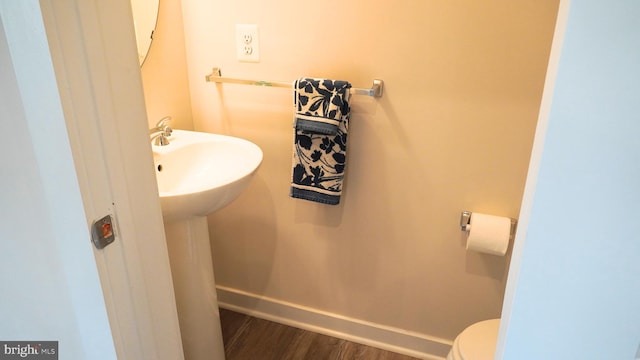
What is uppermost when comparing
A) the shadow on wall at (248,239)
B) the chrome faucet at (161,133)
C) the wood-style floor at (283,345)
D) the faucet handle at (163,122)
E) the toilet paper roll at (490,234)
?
the faucet handle at (163,122)

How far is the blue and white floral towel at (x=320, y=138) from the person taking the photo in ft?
4.95

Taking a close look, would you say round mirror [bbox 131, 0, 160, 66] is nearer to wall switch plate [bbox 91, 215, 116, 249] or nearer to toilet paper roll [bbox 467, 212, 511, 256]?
wall switch plate [bbox 91, 215, 116, 249]

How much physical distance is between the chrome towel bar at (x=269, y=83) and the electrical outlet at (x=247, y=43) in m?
0.09

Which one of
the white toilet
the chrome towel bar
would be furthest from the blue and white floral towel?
the white toilet

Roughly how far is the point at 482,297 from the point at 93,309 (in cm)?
142

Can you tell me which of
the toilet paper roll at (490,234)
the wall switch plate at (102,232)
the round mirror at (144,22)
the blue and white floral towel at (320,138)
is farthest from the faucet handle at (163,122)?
the toilet paper roll at (490,234)

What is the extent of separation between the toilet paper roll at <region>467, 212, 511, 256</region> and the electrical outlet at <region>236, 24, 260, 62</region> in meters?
1.02

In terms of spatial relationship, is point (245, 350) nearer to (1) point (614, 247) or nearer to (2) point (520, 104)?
(2) point (520, 104)

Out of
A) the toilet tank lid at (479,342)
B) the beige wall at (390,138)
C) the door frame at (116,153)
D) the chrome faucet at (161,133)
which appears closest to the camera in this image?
the door frame at (116,153)

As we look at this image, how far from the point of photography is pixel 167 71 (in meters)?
1.69

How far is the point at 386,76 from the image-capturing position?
1.54 meters

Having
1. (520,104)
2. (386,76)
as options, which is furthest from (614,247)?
(386,76)

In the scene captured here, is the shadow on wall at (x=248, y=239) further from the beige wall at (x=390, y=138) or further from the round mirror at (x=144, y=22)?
the round mirror at (x=144, y=22)

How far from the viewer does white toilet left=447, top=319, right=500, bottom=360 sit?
1313mm
